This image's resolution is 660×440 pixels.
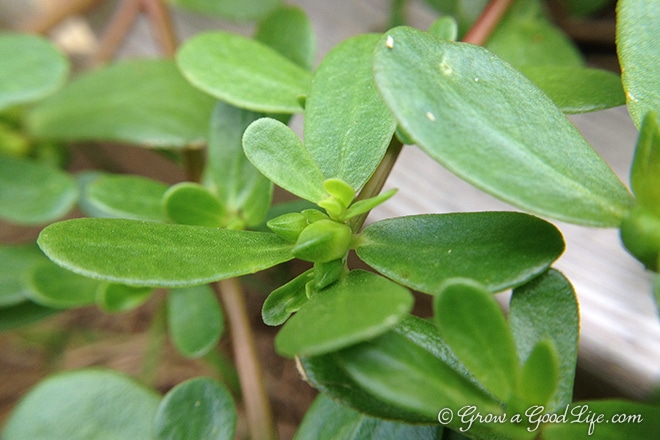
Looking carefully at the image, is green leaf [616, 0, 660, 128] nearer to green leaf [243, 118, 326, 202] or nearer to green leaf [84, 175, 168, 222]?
green leaf [243, 118, 326, 202]

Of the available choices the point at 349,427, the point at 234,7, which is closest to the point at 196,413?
the point at 349,427

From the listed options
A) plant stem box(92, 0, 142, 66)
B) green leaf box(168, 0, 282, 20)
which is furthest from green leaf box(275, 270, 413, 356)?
plant stem box(92, 0, 142, 66)

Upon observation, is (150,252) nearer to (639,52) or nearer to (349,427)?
(349,427)

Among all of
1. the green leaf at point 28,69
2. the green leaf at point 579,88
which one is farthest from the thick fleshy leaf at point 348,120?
the green leaf at point 28,69

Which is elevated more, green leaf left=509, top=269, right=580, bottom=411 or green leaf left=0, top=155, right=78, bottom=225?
green leaf left=509, top=269, right=580, bottom=411

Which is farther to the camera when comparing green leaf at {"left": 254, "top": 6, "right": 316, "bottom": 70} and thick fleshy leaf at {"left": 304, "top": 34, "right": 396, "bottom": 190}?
green leaf at {"left": 254, "top": 6, "right": 316, "bottom": 70}

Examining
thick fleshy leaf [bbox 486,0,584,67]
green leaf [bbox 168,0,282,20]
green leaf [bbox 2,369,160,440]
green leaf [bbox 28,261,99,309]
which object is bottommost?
green leaf [bbox 2,369,160,440]

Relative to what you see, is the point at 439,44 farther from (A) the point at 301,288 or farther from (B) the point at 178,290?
(B) the point at 178,290
